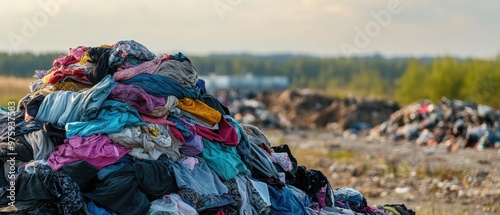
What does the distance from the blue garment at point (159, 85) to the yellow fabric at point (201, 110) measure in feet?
0.20

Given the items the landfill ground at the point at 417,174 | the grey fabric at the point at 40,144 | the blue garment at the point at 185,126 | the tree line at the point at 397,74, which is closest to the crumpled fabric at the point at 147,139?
the blue garment at the point at 185,126

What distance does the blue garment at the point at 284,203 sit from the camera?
5.32 m

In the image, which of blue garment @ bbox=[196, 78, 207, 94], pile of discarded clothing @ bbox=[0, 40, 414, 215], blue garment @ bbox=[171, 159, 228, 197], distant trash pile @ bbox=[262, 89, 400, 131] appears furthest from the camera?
distant trash pile @ bbox=[262, 89, 400, 131]

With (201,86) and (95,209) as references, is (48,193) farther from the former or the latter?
(201,86)

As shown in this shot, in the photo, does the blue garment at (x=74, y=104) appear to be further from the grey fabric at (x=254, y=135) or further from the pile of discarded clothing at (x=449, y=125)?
the pile of discarded clothing at (x=449, y=125)

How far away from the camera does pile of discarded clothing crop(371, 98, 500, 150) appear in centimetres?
1861

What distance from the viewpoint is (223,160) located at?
17.0ft

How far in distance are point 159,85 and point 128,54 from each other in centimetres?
36

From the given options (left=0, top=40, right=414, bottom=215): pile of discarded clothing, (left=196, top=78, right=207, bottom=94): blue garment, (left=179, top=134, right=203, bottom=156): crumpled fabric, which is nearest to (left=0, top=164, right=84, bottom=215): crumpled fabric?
(left=0, top=40, right=414, bottom=215): pile of discarded clothing

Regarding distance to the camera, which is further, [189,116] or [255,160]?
[255,160]

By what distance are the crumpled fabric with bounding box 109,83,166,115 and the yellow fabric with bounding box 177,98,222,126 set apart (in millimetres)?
220

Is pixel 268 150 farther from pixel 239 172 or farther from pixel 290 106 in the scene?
pixel 290 106

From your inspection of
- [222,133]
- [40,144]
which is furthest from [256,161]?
[40,144]

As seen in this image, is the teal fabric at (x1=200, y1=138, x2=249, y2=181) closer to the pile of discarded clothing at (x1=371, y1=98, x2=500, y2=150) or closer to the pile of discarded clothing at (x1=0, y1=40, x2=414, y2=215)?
the pile of discarded clothing at (x1=0, y1=40, x2=414, y2=215)
